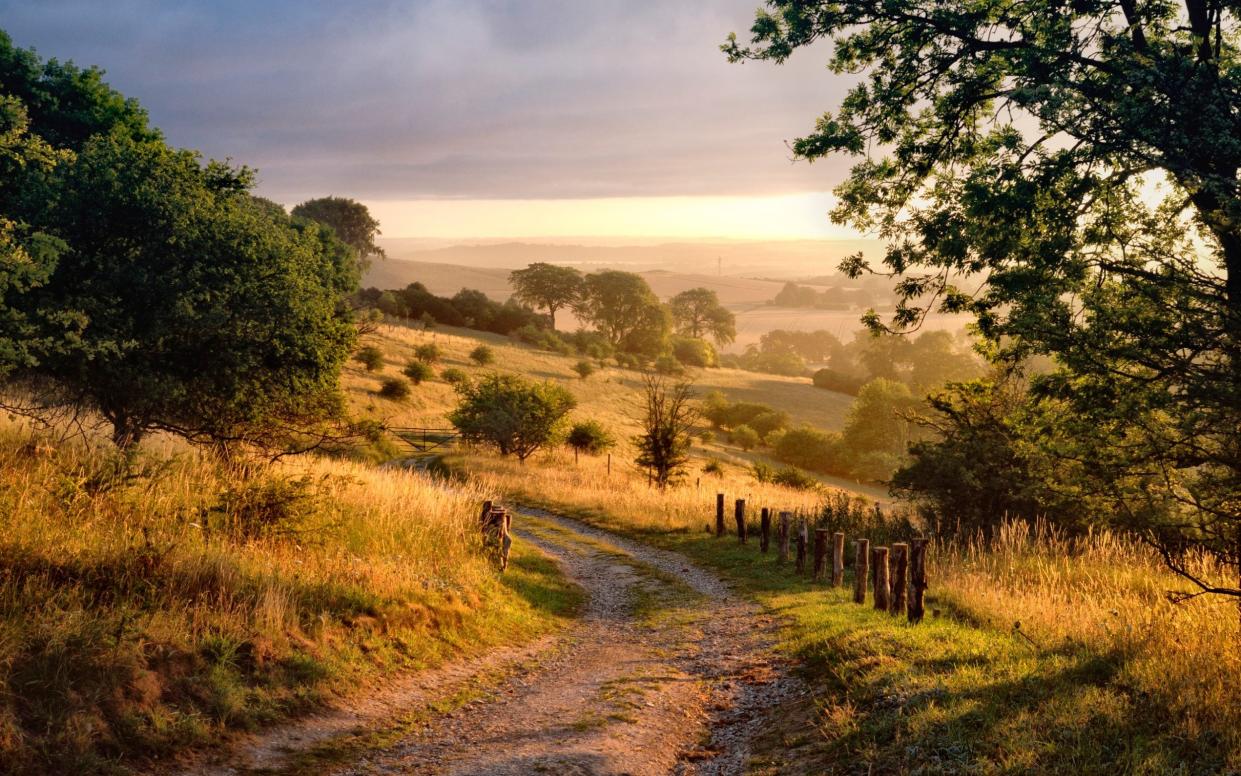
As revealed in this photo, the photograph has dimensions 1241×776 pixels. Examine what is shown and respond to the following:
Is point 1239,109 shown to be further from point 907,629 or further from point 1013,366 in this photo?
point 907,629

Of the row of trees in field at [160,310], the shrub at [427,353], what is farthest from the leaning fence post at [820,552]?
the shrub at [427,353]

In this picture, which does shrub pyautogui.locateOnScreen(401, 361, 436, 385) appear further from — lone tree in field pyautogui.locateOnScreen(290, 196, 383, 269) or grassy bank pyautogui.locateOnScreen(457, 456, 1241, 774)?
grassy bank pyautogui.locateOnScreen(457, 456, 1241, 774)

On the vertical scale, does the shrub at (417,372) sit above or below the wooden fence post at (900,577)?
above

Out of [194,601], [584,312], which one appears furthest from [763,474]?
[584,312]

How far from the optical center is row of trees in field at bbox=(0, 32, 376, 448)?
12.6 metres

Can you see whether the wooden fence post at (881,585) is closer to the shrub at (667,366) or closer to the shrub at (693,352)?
the shrub at (667,366)

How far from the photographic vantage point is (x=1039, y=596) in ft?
38.7

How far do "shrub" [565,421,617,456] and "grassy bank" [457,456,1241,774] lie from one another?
36286 mm

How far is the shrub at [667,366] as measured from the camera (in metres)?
96.1

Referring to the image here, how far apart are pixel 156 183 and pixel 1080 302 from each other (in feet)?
48.4

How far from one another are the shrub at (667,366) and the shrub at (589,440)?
46.0m

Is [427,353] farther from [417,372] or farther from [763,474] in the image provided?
[763,474]

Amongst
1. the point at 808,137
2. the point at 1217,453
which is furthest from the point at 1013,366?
the point at 808,137

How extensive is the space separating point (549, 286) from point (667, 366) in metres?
24.5
